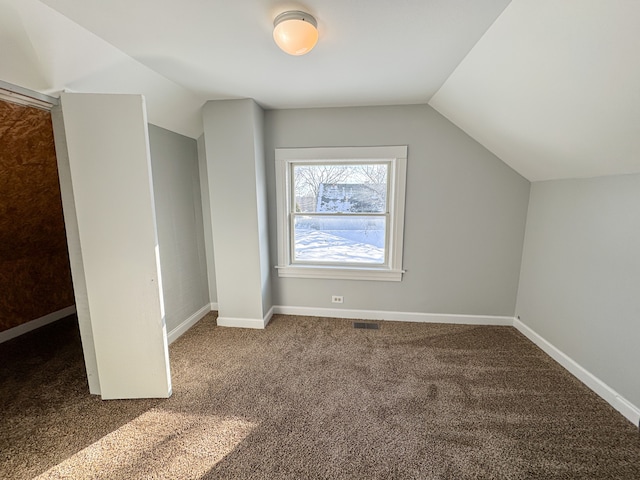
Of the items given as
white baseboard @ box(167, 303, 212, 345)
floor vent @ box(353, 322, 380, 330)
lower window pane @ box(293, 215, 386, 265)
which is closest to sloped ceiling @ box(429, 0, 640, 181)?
lower window pane @ box(293, 215, 386, 265)

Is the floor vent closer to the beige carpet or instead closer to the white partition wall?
the beige carpet

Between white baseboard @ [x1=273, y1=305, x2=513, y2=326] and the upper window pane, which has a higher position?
the upper window pane

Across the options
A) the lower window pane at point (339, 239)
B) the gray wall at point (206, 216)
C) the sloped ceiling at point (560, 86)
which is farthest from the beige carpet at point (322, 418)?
the sloped ceiling at point (560, 86)

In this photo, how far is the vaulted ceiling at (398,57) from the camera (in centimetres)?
128

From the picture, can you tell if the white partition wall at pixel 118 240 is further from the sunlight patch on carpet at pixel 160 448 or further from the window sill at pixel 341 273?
the window sill at pixel 341 273

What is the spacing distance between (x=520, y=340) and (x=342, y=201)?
235 cm

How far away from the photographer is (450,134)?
278 centimetres

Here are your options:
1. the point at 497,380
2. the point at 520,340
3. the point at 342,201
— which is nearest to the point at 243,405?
the point at 497,380

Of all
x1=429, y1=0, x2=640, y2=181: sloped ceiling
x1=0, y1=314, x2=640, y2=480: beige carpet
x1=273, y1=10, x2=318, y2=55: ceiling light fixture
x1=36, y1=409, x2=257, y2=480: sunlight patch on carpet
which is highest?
x1=273, y1=10, x2=318, y2=55: ceiling light fixture

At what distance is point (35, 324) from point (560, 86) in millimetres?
5093

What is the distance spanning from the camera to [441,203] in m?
2.88

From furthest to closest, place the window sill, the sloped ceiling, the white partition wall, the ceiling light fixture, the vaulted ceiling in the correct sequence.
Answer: the window sill < the white partition wall < the ceiling light fixture < the vaulted ceiling < the sloped ceiling

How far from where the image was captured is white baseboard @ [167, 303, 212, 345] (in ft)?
8.89

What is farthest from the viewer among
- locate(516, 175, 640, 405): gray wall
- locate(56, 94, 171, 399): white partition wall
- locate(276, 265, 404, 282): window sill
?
locate(276, 265, 404, 282): window sill
